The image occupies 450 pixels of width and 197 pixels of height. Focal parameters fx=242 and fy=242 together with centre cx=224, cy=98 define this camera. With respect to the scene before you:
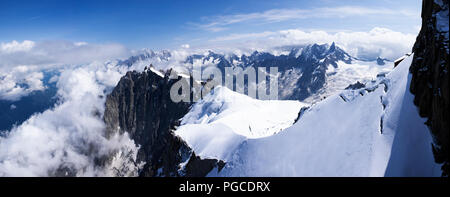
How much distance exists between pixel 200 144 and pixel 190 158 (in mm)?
6463

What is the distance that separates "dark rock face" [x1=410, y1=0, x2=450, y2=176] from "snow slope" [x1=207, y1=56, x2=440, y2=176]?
1.72m

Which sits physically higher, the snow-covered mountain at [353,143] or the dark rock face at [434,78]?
the dark rock face at [434,78]

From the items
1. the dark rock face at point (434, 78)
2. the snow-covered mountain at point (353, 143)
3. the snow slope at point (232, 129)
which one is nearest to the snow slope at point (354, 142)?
the snow-covered mountain at point (353, 143)

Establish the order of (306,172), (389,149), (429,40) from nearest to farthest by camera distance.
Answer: (429,40) → (389,149) → (306,172)

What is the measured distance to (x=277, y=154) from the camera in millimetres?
50750

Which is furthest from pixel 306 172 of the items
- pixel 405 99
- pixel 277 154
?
pixel 405 99

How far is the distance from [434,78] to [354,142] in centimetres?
1458

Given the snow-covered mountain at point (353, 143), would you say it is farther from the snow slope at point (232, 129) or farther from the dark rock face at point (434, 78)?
the snow slope at point (232, 129)

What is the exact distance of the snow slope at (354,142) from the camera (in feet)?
110

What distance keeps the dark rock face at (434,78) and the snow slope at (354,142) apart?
5.64ft
